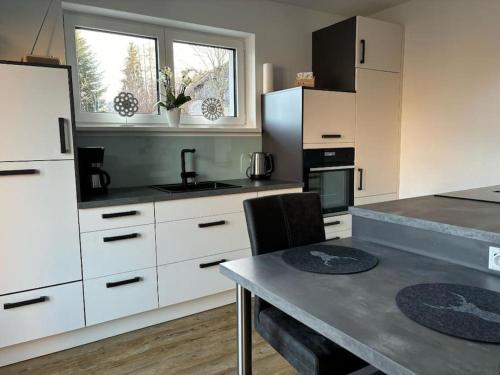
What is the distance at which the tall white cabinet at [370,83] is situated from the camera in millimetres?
3102

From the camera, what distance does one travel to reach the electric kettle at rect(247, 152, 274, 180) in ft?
10.1

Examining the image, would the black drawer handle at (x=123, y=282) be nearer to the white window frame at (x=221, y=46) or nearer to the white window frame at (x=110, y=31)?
the white window frame at (x=110, y=31)

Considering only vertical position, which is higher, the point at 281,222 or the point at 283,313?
the point at 281,222

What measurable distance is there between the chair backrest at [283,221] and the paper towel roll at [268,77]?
1740 mm

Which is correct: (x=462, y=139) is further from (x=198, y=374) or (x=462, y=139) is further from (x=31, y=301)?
(x=31, y=301)

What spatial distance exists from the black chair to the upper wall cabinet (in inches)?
73.3

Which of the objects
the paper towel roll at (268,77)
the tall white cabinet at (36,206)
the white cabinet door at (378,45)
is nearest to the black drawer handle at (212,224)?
the tall white cabinet at (36,206)

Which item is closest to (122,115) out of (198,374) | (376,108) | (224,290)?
(224,290)

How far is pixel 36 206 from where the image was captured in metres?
1.96

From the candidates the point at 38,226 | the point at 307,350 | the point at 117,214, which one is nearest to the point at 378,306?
the point at 307,350

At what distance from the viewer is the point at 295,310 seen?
36.0 inches

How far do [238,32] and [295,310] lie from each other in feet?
8.90

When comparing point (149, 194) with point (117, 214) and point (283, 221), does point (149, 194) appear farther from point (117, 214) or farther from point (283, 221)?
point (283, 221)

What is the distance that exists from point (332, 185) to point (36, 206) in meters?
2.17
